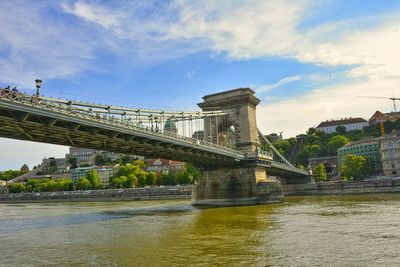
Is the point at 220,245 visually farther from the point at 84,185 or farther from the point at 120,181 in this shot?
the point at 84,185

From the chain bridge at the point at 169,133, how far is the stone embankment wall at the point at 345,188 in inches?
265

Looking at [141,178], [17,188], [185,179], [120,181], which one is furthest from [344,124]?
[17,188]

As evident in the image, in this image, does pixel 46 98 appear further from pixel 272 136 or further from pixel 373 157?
pixel 272 136

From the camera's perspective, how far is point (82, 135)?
984 inches

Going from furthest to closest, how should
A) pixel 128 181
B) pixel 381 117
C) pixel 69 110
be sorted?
1. pixel 381 117
2. pixel 128 181
3. pixel 69 110

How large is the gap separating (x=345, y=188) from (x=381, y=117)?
263ft

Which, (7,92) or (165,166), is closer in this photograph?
(7,92)

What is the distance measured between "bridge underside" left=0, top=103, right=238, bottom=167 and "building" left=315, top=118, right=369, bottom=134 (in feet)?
393

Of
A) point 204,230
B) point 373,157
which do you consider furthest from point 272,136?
point 204,230

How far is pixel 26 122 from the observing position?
2080 centimetres

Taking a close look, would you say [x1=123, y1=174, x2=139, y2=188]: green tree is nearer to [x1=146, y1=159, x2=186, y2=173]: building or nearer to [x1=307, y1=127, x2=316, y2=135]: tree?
[x1=146, y1=159, x2=186, y2=173]: building

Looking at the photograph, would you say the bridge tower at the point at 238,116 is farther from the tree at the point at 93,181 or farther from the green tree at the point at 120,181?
the tree at the point at 93,181

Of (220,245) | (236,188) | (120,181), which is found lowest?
(220,245)

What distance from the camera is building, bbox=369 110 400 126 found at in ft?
408
